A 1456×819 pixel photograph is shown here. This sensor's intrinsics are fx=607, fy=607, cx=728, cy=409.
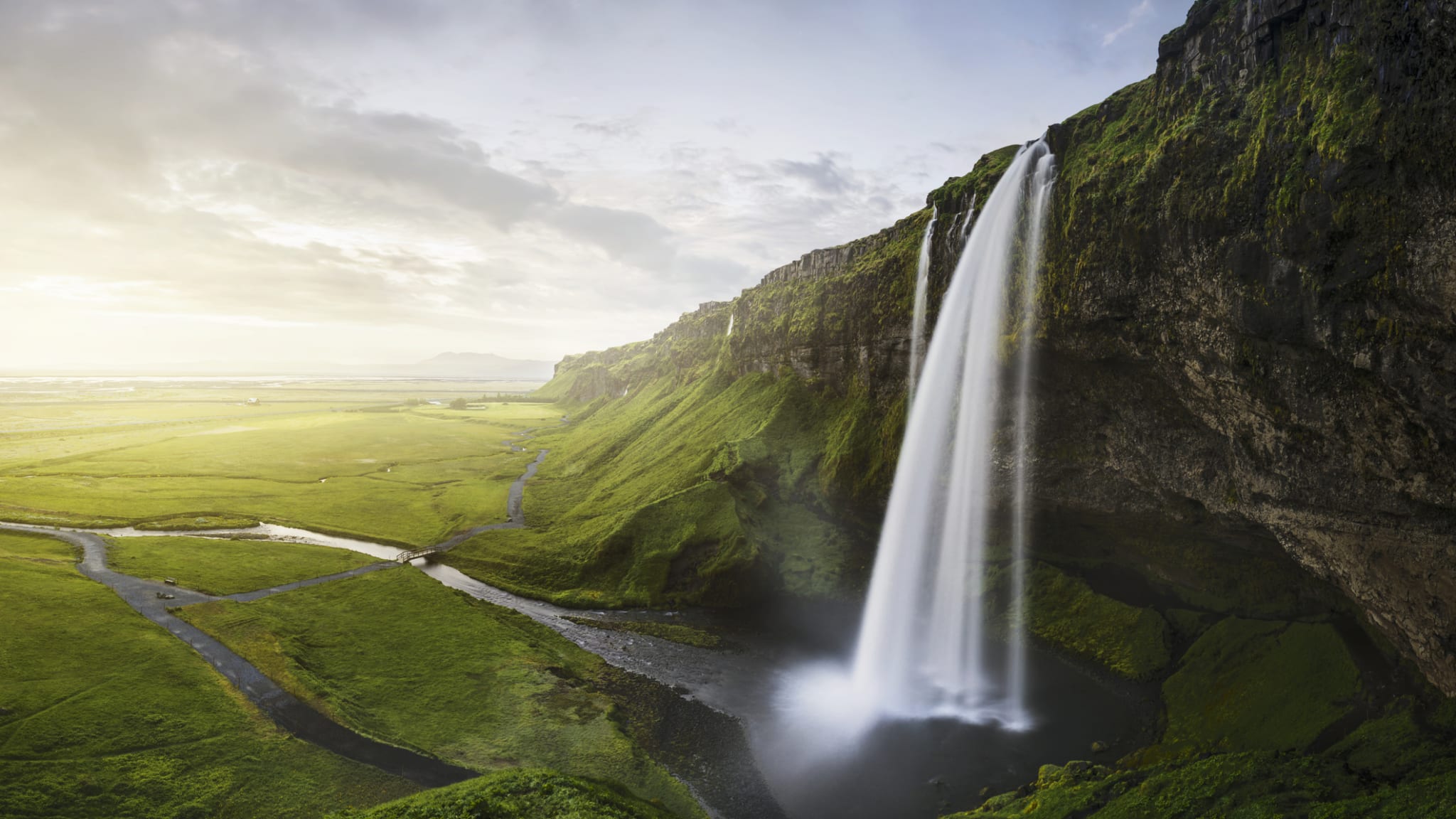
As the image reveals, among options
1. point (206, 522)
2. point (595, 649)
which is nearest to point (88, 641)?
point (595, 649)

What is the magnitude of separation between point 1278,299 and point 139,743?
6541 cm

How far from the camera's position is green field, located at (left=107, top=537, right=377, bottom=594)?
59969 mm

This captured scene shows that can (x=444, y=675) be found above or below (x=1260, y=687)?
below

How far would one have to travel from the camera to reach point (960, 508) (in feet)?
191

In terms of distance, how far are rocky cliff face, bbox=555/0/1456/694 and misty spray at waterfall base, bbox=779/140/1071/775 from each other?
3013mm

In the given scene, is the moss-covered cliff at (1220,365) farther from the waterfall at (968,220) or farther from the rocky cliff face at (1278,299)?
the waterfall at (968,220)

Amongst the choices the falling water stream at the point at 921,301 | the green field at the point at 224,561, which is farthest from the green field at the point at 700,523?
the falling water stream at the point at 921,301

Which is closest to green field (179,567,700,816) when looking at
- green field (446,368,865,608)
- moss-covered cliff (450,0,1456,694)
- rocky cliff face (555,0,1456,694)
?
green field (446,368,865,608)

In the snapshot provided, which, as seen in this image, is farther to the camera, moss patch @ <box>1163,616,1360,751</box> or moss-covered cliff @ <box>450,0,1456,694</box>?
moss patch @ <box>1163,616,1360,751</box>

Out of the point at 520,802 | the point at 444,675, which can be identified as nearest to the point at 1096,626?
the point at 520,802

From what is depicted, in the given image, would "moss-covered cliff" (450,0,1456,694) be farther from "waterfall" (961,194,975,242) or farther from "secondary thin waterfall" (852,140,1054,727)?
"secondary thin waterfall" (852,140,1054,727)

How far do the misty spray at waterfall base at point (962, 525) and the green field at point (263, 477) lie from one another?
60.0 m

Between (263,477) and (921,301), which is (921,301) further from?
(263,477)

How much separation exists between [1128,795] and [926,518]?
104 ft
